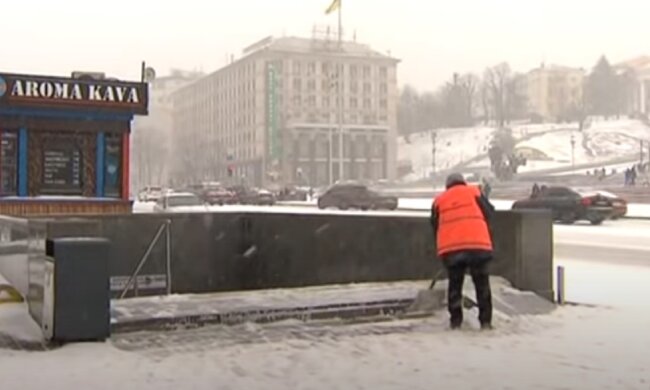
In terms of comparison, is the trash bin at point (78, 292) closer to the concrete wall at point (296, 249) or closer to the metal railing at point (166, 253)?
the concrete wall at point (296, 249)

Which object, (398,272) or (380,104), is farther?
(380,104)

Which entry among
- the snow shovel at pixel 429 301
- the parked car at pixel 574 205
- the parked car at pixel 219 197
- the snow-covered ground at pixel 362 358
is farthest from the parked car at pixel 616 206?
the parked car at pixel 219 197

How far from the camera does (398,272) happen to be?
43.4ft

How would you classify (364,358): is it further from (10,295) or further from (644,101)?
(644,101)

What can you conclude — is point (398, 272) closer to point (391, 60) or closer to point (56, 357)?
point (56, 357)

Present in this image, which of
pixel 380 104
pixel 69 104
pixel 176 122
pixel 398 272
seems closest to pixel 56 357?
pixel 398 272

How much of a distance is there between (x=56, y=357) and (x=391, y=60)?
443 ft

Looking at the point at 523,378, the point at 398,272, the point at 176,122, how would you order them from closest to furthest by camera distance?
the point at 523,378, the point at 398,272, the point at 176,122

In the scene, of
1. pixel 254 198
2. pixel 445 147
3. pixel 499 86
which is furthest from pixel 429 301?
pixel 499 86

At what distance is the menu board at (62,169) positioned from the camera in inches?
793

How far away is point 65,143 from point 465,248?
1381 centimetres

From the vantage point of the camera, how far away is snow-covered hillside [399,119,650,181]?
13838 cm

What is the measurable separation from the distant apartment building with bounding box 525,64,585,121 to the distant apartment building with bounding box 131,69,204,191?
76.3 m

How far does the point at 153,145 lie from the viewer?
13212cm
